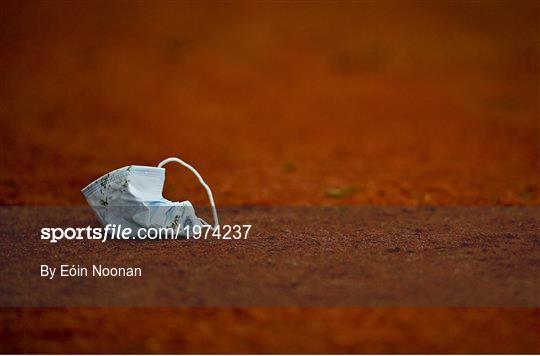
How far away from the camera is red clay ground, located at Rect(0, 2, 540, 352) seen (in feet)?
11.2

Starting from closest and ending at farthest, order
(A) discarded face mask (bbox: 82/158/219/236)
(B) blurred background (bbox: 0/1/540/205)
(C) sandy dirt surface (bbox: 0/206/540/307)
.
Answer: (C) sandy dirt surface (bbox: 0/206/540/307), (A) discarded face mask (bbox: 82/158/219/236), (B) blurred background (bbox: 0/1/540/205)

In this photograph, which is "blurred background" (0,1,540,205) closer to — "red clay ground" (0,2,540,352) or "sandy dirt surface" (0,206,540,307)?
"red clay ground" (0,2,540,352)

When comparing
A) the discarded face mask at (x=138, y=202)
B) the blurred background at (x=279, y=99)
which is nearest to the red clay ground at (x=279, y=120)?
the blurred background at (x=279, y=99)

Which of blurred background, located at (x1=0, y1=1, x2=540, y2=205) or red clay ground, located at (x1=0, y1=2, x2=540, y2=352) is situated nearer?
red clay ground, located at (x1=0, y1=2, x2=540, y2=352)

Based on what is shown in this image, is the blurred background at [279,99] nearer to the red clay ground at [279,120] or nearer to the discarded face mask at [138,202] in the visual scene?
the red clay ground at [279,120]

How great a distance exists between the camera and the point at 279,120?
1397cm

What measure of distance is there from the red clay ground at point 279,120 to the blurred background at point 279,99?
7 cm

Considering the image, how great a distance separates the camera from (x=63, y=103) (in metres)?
14.3

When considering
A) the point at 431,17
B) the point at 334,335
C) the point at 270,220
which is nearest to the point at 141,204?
the point at 270,220

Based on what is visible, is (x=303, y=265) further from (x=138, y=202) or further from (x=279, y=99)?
(x=279, y=99)

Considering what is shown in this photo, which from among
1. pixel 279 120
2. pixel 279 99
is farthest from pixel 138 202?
pixel 279 99

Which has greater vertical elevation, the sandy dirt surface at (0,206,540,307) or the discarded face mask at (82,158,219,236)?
the discarded face mask at (82,158,219,236)

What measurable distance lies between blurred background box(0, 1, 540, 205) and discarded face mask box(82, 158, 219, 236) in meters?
2.09

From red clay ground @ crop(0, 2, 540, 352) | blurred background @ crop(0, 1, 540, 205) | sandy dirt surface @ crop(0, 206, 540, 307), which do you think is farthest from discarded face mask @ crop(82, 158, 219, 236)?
blurred background @ crop(0, 1, 540, 205)
